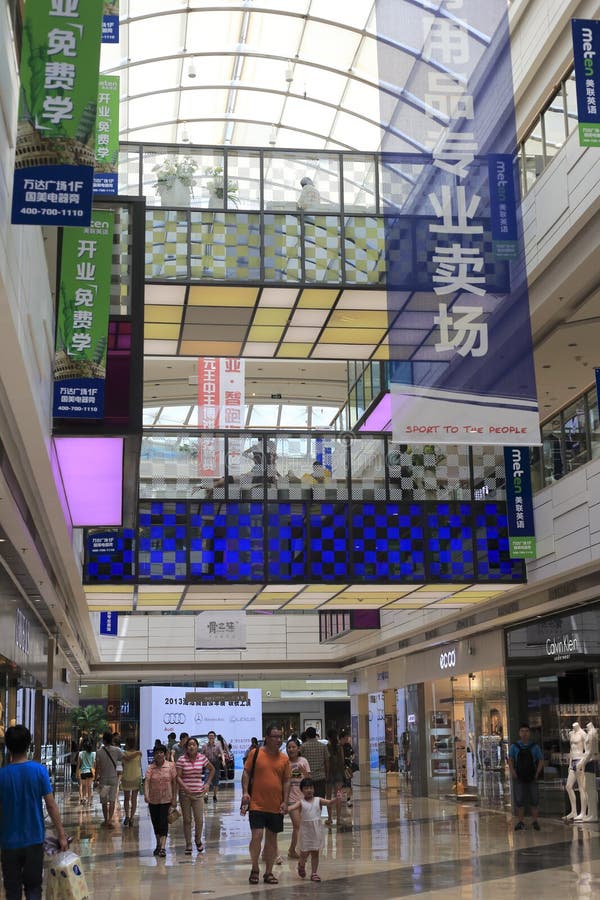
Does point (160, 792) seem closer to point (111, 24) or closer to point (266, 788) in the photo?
point (266, 788)

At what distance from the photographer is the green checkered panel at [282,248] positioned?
14.2 m

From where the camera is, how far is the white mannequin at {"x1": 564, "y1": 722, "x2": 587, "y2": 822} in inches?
636

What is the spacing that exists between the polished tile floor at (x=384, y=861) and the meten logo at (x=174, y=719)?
54.6ft

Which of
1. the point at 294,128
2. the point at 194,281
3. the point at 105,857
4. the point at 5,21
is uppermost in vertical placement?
the point at 294,128

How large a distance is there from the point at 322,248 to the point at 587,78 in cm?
549

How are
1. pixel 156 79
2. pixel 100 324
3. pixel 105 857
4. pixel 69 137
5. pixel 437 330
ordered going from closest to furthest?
pixel 69 137 → pixel 100 324 → pixel 437 330 → pixel 105 857 → pixel 156 79

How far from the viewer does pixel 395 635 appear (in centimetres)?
2575

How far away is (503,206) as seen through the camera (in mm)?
11922

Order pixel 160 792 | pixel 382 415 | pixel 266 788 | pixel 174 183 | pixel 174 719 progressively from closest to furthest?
pixel 266 788, pixel 160 792, pixel 174 183, pixel 382 415, pixel 174 719

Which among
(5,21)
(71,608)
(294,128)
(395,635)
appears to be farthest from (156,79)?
(5,21)

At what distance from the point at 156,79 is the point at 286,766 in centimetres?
1682

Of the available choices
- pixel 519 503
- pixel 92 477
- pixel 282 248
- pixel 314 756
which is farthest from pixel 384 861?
pixel 282 248

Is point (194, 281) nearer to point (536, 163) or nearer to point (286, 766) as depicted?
point (536, 163)

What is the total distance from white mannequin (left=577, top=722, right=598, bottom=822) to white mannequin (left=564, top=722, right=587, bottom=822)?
6 centimetres
